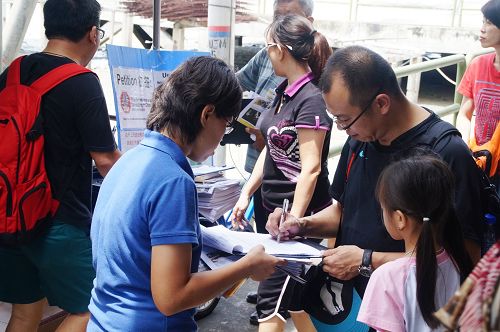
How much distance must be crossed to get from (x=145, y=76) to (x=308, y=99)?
3.13 ft

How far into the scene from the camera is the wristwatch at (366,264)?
6.31ft

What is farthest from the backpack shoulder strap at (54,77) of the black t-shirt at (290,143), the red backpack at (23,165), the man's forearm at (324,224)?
the man's forearm at (324,224)

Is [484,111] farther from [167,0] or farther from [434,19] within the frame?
[434,19]

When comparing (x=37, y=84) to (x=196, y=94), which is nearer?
(x=196, y=94)

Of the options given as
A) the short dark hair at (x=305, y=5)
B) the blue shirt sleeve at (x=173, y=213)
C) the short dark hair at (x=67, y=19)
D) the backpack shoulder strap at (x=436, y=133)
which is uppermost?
the short dark hair at (x=305, y=5)

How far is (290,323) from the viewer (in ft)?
12.3

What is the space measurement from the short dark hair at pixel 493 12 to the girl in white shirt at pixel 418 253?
7.32 ft

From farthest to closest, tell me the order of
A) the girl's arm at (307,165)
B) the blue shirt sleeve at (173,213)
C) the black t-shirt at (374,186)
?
1. the girl's arm at (307,165)
2. the black t-shirt at (374,186)
3. the blue shirt sleeve at (173,213)

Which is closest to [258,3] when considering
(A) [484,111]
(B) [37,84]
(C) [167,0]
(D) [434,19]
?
(D) [434,19]

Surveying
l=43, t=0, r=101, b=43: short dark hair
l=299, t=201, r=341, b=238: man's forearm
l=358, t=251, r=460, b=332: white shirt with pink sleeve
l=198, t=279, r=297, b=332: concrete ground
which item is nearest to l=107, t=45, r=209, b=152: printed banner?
l=43, t=0, r=101, b=43: short dark hair

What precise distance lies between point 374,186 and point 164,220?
85 centimetres

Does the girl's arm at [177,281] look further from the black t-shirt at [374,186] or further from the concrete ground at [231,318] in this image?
the concrete ground at [231,318]

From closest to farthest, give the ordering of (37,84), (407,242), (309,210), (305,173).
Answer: (407,242), (37,84), (305,173), (309,210)

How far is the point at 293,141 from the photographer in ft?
9.43
